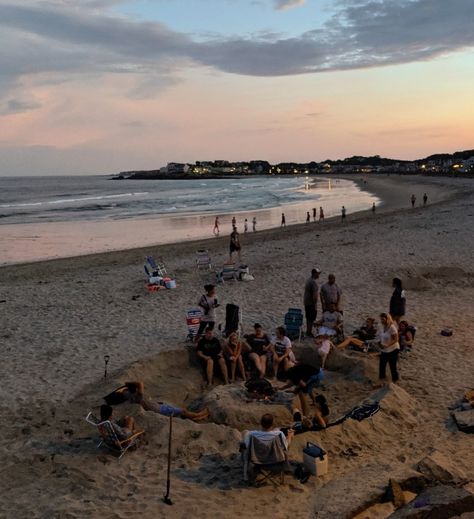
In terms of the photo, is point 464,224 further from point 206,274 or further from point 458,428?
point 458,428

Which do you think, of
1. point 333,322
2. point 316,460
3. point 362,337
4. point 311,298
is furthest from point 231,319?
point 316,460

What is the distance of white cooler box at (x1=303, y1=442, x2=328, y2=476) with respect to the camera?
6.20 m

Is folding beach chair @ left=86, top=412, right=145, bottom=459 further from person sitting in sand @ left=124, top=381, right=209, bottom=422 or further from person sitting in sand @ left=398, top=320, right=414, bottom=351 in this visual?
person sitting in sand @ left=398, top=320, right=414, bottom=351

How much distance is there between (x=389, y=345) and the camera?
338 inches

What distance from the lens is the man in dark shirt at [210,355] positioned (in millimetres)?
9183

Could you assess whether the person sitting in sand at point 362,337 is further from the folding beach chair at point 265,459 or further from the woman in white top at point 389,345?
the folding beach chair at point 265,459

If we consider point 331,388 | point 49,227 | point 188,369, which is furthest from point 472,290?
point 49,227

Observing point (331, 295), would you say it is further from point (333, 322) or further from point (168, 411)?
point (168, 411)

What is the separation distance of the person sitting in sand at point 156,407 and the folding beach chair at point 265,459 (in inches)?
59.7

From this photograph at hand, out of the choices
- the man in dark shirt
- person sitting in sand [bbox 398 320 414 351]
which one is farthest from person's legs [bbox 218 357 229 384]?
person sitting in sand [bbox 398 320 414 351]

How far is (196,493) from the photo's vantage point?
593 centimetres

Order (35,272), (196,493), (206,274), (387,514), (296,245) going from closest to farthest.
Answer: (387,514) < (196,493) < (206,274) < (35,272) < (296,245)

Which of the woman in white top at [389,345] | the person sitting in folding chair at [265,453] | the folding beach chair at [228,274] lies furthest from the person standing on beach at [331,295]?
the folding beach chair at [228,274]

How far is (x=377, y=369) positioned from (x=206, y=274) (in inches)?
359
